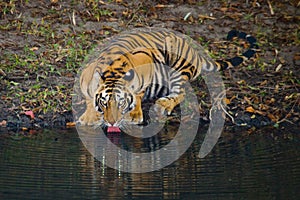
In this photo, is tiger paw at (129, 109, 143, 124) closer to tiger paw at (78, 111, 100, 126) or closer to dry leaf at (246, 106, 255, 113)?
tiger paw at (78, 111, 100, 126)

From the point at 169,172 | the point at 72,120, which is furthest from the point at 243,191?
the point at 72,120

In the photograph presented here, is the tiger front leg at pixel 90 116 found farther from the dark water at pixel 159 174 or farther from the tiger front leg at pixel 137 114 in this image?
the dark water at pixel 159 174

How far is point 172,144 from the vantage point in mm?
7512

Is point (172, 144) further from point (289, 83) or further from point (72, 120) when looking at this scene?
point (289, 83)

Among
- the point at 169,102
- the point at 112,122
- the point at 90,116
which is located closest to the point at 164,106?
the point at 169,102

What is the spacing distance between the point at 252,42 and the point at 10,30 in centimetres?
328

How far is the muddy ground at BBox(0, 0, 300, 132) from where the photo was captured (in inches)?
352

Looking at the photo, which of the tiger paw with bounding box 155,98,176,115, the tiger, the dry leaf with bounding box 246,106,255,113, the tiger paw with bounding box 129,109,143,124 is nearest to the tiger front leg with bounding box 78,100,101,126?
the tiger

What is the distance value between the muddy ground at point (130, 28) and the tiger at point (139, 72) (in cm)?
24

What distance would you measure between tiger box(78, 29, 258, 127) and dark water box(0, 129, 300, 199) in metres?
0.97

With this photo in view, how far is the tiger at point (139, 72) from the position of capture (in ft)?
28.0

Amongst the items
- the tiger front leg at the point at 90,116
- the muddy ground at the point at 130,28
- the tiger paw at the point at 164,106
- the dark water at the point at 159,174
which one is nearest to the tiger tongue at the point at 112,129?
the tiger front leg at the point at 90,116

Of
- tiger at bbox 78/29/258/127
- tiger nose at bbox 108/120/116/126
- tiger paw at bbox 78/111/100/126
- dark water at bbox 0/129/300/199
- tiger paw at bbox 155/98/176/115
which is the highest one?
tiger at bbox 78/29/258/127

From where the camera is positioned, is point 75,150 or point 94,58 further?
point 94,58
